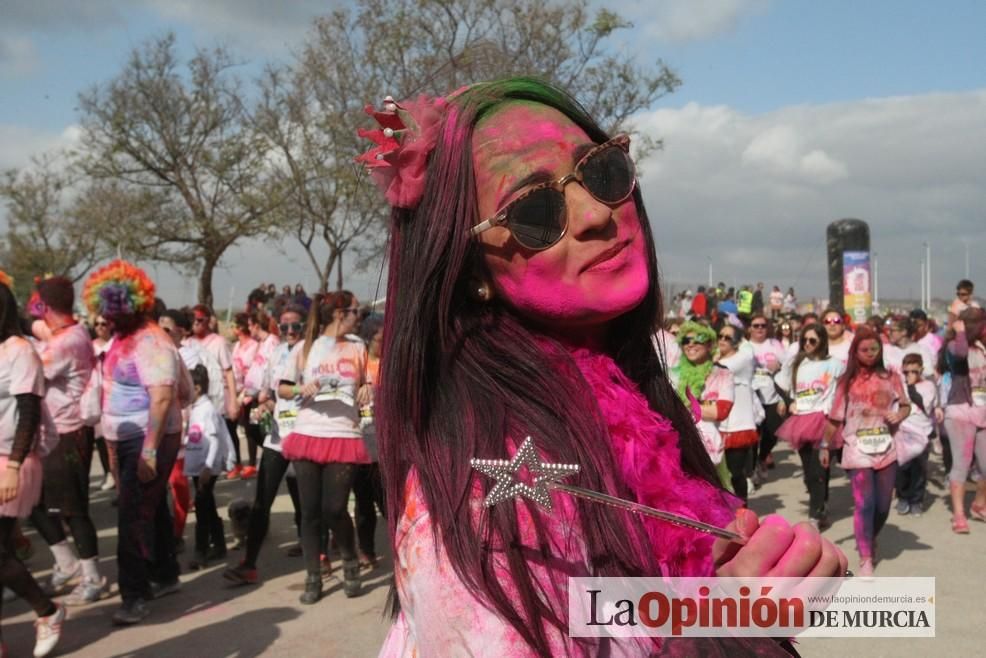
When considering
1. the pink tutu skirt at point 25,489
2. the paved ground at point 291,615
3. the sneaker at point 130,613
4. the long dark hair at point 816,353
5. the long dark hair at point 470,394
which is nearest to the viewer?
the long dark hair at point 470,394

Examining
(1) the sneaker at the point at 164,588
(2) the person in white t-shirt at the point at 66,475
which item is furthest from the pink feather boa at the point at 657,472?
(1) the sneaker at the point at 164,588

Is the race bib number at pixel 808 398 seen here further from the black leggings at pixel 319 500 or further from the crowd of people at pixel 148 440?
the black leggings at pixel 319 500

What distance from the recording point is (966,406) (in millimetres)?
8055

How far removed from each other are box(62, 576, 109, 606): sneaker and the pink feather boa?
19.2 feet

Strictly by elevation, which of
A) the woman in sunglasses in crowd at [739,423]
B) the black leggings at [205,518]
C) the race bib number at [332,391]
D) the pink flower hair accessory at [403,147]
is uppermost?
the pink flower hair accessory at [403,147]

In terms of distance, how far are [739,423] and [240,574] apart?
14.7 ft

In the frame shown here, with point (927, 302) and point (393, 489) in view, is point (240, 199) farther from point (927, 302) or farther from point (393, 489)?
point (393, 489)

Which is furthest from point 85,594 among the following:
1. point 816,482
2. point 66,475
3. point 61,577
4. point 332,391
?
point 816,482

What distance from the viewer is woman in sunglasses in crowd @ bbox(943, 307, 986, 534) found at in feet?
26.2

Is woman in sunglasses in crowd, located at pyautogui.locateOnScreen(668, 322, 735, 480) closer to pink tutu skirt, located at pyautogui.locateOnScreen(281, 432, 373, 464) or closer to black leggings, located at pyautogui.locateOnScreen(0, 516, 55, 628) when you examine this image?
pink tutu skirt, located at pyautogui.locateOnScreen(281, 432, 373, 464)

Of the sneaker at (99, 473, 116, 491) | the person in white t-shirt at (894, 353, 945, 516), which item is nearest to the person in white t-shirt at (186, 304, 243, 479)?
the sneaker at (99, 473, 116, 491)

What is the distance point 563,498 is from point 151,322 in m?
5.27

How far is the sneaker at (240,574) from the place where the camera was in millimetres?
6625

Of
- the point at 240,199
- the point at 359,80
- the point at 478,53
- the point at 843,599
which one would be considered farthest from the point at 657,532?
the point at 240,199
